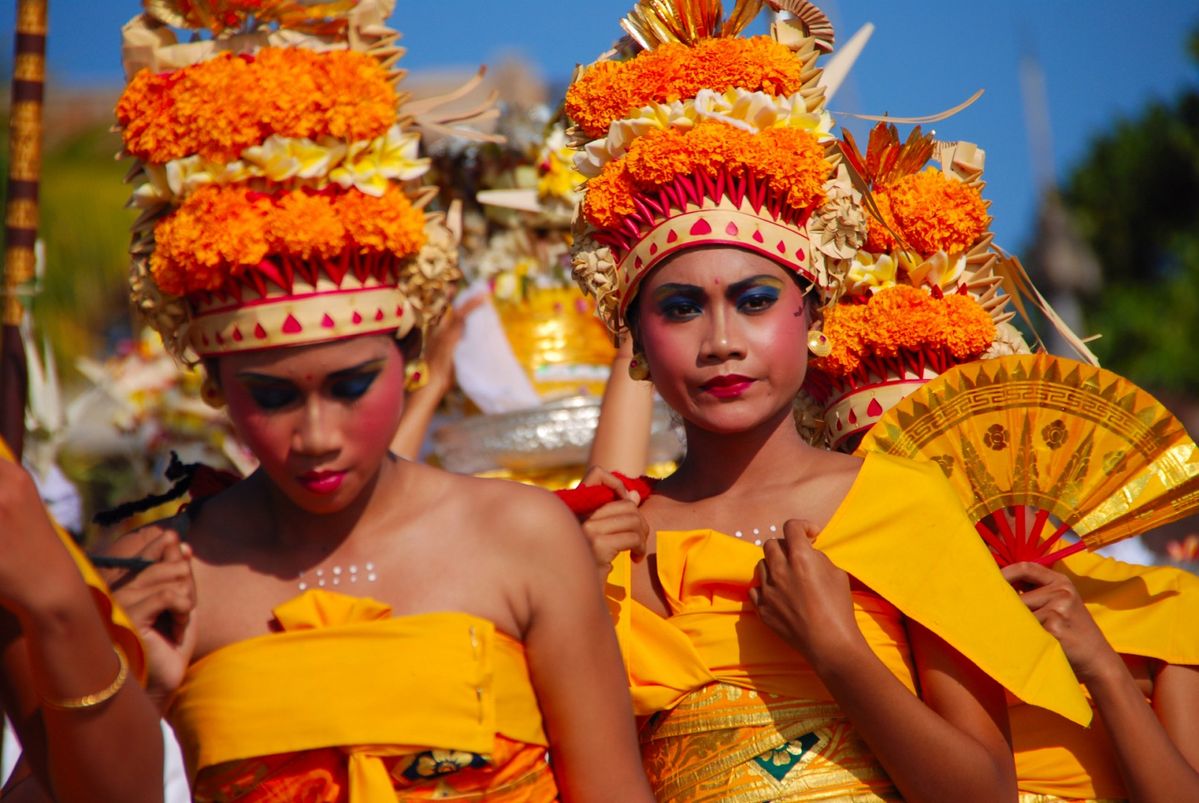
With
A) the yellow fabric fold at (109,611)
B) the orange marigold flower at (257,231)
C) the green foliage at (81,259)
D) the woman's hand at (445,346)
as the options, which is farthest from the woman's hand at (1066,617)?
the green foliage at (81,259)

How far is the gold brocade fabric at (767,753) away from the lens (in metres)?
3.45

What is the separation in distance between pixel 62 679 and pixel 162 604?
1.35ft

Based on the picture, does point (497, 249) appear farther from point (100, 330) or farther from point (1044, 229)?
point (1044, 229)

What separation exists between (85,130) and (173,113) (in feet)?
69.3

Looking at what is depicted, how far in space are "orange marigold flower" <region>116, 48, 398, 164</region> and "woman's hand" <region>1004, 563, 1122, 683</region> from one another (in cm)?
186

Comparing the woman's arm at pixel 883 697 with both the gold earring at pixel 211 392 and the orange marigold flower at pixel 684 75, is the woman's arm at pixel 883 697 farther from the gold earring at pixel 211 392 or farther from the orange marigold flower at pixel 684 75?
the gold earring at pixel 211 392

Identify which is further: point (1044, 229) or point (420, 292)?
point (1044, 229)

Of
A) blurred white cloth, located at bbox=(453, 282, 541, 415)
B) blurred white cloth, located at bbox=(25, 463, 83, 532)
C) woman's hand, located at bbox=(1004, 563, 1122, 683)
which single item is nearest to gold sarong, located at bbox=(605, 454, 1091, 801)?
woman's hand, located at bbox=(1004, 563, 1122, 683)

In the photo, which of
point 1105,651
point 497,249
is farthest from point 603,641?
point 497,249

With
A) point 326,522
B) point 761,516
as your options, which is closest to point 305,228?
point 326,522

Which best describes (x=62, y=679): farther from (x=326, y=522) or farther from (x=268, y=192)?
(x=268, y=192)

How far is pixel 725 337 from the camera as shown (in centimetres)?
361

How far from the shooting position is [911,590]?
3.48m

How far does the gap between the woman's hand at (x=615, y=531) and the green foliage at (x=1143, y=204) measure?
29328 millimetres
